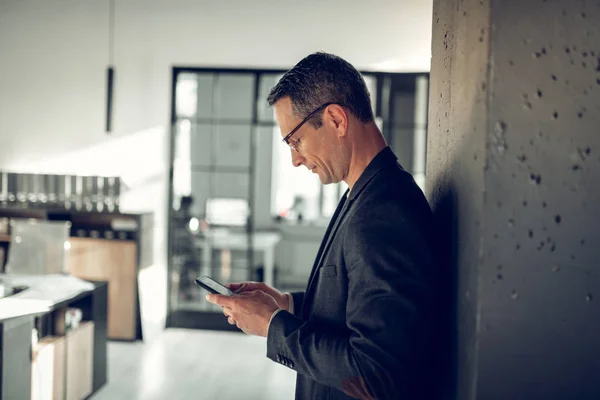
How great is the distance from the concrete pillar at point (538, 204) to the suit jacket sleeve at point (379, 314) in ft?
0.41

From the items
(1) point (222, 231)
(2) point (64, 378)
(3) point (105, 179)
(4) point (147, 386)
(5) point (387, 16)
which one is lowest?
(4) point (147, 386)

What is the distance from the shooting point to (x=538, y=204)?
88 cm

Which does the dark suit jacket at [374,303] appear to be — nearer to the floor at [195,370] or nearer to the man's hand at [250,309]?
the man's hand at [250,309]

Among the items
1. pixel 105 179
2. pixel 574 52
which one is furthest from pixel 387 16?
pixel 574 52

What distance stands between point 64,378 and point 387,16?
4814mm

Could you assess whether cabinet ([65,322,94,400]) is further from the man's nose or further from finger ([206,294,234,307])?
the man's nose

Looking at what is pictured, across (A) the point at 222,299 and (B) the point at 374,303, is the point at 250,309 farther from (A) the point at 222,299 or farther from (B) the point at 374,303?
(B) the point at 374,303

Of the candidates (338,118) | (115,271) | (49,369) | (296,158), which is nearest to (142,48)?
(115,271)

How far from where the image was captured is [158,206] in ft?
20.7

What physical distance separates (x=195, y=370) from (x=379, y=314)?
4.24 m

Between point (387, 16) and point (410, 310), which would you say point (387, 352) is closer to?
point (410, 310)

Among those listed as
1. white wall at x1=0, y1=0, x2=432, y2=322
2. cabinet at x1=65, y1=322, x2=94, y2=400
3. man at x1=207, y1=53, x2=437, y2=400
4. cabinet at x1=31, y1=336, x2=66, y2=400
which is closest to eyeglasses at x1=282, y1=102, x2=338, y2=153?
man at x1=207, y1=53, x2=437, y2=400

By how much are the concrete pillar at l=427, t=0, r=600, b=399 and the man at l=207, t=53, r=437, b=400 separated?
0.14 meters

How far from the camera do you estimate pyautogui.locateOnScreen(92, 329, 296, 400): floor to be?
170 inches
